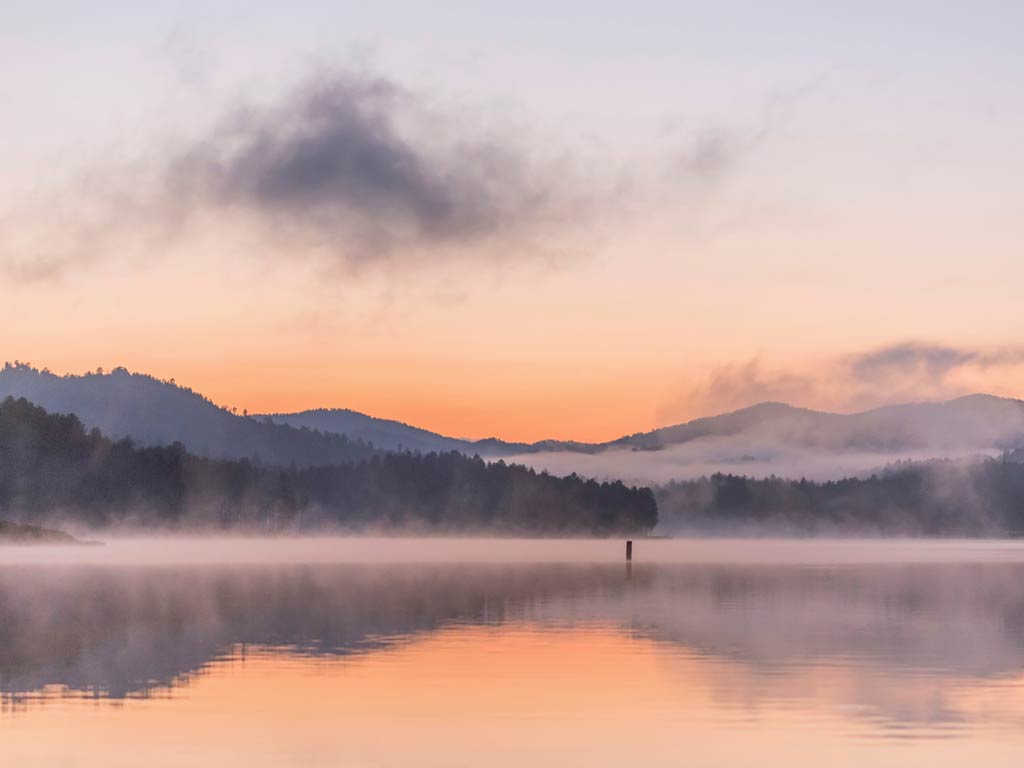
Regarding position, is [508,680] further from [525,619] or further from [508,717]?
[525,619]

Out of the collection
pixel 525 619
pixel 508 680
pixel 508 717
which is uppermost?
pixel 525 619

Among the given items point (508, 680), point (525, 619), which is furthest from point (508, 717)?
point (525, 619)

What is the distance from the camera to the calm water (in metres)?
30.5

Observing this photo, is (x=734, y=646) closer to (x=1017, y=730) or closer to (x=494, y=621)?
(x=494, y=621)

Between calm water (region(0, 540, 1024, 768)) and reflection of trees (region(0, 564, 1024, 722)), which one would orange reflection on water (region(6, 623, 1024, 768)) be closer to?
calm water (region(0, 540, 1024, 768))

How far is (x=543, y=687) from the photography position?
132 feet

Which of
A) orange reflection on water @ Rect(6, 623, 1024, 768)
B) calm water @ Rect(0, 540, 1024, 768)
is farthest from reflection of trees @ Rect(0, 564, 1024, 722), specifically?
orange reflection on water @ Rect(6, 623, 1024, 768)

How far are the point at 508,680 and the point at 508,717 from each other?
272 inches

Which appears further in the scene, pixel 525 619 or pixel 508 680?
pixel 525 619

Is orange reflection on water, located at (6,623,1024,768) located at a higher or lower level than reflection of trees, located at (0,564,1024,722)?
lower

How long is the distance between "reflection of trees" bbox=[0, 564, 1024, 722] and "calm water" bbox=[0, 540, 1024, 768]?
187 mm

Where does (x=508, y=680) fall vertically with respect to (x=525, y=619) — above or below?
below

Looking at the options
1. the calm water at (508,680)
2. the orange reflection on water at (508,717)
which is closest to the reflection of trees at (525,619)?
the calm water at (508,680)

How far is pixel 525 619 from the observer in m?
63.1
